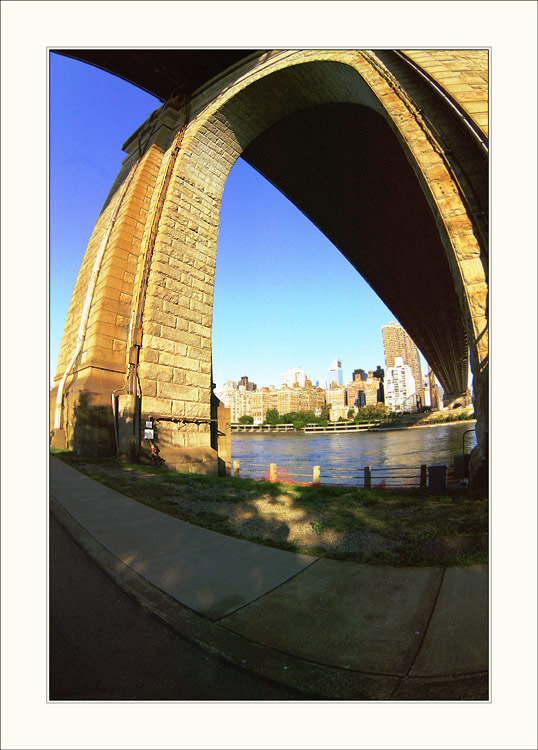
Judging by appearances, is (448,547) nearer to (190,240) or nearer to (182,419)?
(182,419)

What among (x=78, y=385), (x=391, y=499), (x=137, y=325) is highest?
(x=137, y=325)

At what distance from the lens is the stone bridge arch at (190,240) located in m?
5.22

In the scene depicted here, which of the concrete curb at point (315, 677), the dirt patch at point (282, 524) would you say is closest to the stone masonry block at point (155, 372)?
the dirt patch at point (282, 524)

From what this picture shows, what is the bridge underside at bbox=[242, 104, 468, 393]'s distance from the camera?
18.2m

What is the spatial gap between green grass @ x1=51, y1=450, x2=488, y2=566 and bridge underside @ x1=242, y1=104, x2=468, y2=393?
18.5 metres

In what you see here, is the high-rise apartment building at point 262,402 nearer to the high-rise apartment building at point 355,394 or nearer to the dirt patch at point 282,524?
the high-rise apartment building at point 355,394

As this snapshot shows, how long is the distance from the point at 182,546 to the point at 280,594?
1009 millimetres

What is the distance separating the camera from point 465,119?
16.4 ft

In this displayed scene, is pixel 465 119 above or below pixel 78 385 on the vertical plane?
above

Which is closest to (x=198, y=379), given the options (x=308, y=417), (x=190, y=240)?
(x=190, y=240)

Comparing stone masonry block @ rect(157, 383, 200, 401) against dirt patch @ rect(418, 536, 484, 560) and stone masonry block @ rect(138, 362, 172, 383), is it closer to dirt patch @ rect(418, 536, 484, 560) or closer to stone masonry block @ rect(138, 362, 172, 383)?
stone masonry block @ rect(138, 362, 172, 383)

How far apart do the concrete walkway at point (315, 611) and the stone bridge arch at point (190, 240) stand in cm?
286
